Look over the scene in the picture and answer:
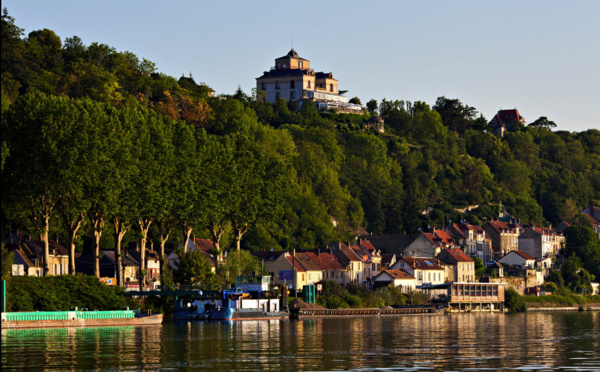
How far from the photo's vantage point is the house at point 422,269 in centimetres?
15000

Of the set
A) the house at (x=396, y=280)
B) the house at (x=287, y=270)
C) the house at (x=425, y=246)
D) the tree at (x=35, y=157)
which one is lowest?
the house at (x=396, y=280)

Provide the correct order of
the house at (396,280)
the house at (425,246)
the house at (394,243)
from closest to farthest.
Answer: the house at (396,280)
the house at (425,246)
the house at (394,243)

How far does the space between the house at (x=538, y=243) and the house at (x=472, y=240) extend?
9562mm

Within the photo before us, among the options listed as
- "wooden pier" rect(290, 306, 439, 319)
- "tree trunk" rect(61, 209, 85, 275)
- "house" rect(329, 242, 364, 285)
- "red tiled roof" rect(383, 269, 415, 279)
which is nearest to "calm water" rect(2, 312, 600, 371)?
"tree trunk" rect(61, 209, 85, 275)

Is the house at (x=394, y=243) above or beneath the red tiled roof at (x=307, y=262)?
above

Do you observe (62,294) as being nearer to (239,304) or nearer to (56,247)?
(239,304)

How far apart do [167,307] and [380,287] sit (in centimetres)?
4621

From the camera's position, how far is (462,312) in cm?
14212

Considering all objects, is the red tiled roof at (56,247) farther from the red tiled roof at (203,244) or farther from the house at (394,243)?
the house at (394,243)

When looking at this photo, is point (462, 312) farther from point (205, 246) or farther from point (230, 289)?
point (230, 289)

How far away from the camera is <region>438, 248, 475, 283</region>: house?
162500mm

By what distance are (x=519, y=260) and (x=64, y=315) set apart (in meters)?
115

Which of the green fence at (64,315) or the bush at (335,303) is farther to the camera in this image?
the bush at (335,303)

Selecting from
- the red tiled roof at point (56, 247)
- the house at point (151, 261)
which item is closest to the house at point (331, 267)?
Result: the house at point (151, 261)
